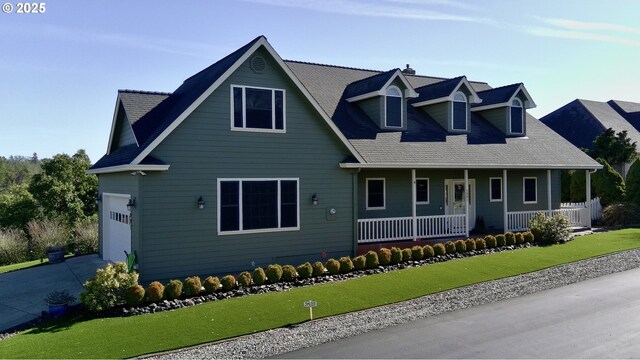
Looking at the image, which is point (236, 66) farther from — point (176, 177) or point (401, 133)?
point (401, 133)

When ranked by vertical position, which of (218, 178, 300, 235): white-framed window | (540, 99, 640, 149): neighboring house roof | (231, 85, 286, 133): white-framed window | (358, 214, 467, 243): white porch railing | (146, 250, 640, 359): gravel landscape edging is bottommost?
(146, 250, 640, 359): gravel landscape edging

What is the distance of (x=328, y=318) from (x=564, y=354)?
15.6 feet

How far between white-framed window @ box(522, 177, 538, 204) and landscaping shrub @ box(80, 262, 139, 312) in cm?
1894

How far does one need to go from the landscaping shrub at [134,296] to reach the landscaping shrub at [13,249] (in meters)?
14.8

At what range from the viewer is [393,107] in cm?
2027

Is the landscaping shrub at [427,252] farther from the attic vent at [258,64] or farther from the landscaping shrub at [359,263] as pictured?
the attic vent at [258,64]

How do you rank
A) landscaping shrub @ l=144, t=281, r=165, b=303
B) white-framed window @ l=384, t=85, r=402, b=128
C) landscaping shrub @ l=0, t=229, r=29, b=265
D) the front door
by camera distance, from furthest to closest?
landscaping shrub @ l=0, t=229, r=29, b=265, the front door, white-framed window @ l=384, t=85, r=402, b=128, landscaping shrub @ l=144, t=281, r=165, b=303

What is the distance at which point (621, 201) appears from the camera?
2719 cm

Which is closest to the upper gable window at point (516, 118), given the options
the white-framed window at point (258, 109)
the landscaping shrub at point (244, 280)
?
the white-framed window at point (258, 109)

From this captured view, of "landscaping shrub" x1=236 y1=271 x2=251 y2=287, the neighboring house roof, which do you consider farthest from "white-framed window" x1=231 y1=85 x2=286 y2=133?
the neighboring house roof

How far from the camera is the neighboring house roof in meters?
41.3

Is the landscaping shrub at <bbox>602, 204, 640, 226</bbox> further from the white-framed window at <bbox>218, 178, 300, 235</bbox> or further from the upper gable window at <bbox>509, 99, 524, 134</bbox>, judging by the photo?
the white-framed window at <bbox>218, 178, 300, 235</bbox>

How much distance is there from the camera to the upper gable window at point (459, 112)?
22.1 metres

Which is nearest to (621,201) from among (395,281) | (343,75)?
(343,75)
